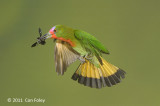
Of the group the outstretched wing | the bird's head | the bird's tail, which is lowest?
the bird's tail

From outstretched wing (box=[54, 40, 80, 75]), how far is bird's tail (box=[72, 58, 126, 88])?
0.12 meters

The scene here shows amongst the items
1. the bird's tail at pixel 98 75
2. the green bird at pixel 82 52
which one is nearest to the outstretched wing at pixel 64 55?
the green bird at pixel 82 52

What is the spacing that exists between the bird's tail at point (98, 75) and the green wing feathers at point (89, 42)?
115mm

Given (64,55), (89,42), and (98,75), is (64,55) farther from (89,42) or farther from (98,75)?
(98,75)

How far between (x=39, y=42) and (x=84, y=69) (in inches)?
10.4

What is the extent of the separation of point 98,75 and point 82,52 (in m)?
0.17

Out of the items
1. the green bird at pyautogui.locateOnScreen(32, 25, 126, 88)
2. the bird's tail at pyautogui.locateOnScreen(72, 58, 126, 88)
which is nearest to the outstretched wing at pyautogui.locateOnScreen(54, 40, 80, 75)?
the green bird at pyautogui.locateOnScreen(32, 25, 126, 88)

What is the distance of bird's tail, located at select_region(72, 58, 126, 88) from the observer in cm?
85

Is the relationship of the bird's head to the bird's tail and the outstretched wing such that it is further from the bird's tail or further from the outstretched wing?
the bird's tail

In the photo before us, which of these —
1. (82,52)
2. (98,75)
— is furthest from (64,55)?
(98,75)

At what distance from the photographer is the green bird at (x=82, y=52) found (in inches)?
27.1

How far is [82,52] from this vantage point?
2.43 ft

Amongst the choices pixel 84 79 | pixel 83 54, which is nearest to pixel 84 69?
pixel 84 79

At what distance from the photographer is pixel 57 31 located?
0.67m
